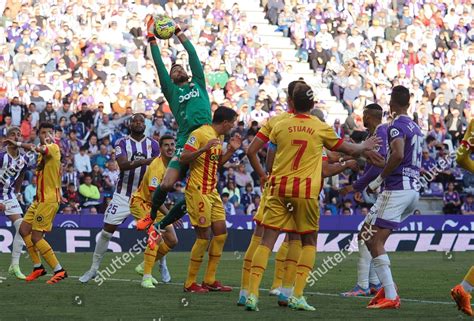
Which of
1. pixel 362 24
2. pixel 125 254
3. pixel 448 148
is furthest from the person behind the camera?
pixel 362 24

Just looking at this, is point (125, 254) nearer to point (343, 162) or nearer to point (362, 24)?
point (343, 162)

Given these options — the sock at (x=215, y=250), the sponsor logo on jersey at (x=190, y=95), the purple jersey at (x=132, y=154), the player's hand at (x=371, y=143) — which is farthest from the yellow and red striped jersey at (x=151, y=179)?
the player's hand at (x=371, y=143)

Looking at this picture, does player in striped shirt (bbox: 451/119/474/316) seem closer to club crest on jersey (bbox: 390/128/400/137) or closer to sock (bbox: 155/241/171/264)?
club crest on jersey (bbox: 390/128/400/137)

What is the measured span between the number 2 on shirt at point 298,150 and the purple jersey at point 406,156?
133cm

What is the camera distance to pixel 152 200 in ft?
51.2

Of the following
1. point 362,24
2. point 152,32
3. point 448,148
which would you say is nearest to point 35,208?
point 152,32

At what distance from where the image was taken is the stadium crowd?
29.0 metres

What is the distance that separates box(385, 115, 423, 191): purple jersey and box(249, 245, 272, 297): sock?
6.05ft

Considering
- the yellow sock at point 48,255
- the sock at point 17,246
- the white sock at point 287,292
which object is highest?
the white sock at point 287,292

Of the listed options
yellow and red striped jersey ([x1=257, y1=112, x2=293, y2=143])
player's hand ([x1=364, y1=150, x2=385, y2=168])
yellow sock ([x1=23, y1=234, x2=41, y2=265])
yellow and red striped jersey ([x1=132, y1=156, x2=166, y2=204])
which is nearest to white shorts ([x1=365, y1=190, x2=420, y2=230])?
player's hand ([x1=364, y1=150, x2=385, y2=168])

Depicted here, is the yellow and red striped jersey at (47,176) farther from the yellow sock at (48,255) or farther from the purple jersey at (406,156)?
the purple jersey at (406,156)

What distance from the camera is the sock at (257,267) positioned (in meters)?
11.9

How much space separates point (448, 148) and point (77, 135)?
11433 millimetres

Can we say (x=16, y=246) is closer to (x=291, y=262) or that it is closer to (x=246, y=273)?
(x=246, y=273)
